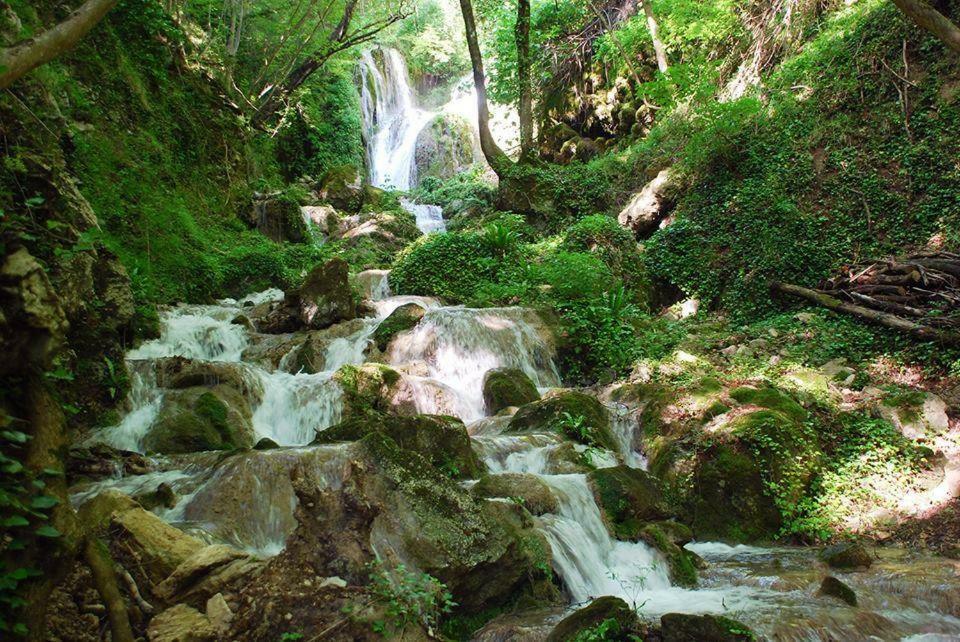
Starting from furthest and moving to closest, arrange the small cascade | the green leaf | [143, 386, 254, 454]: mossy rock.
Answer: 1. the small cascade
2. [143, 386, 254, 454]: mossy rock
3. the green leaf

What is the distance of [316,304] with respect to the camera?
1102 cm

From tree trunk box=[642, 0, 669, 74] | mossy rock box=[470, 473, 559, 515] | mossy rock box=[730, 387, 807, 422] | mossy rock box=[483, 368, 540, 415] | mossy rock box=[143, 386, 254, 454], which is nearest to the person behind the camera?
mossy rock box=[470, 473, 559, 515]

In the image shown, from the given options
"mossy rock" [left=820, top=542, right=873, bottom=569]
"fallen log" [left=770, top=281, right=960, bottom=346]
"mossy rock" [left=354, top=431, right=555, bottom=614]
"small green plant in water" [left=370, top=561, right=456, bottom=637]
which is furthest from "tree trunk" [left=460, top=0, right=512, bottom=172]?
"small green plant in water" [left=370, top=561, right=456, bottom=637]

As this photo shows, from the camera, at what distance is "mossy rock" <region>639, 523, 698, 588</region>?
194 inches

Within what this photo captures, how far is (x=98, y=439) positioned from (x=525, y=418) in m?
5.18

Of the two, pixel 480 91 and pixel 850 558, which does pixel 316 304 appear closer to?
pixel 850 558

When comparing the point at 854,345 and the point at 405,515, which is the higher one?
the point at 854,345

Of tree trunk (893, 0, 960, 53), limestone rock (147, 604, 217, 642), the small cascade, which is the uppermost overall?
tree trunk (893, 0, 960, 53)

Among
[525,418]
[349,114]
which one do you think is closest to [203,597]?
[525,418]

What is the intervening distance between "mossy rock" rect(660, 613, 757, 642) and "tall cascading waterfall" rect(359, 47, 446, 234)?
21.8 metres

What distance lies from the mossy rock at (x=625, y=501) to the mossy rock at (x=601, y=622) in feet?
6.41

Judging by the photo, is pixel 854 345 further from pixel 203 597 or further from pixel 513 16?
pixel 513 16

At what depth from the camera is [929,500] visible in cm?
576

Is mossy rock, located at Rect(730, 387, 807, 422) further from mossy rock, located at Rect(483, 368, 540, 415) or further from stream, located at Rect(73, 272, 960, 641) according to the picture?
mossy rock, located at Rect(483, 368, 540, 415)
